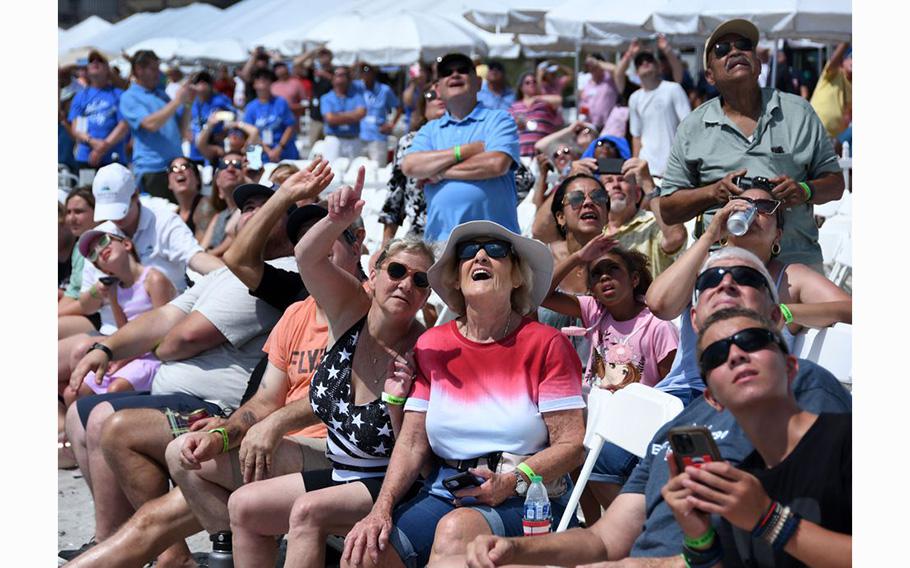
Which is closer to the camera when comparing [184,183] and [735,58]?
[735,58]

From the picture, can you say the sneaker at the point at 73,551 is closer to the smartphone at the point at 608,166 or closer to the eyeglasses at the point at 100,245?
the eyeglasses at the point at 100,245

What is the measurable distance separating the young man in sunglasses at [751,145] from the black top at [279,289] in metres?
A: 1.50

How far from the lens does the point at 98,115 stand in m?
13.2

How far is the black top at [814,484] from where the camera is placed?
2.54m

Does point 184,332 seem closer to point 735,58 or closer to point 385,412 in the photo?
point 385,412

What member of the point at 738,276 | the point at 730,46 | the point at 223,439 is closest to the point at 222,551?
the point at 223,439

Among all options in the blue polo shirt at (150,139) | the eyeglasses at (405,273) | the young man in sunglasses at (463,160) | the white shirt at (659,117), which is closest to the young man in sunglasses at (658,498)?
the eyeglasses at (405,273)

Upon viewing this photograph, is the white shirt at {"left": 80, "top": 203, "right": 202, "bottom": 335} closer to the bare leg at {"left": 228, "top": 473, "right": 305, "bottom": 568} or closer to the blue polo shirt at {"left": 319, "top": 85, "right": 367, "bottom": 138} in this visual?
the bare leg at {"left": 228, "top": 473, "right": 305, "bottom": 568}

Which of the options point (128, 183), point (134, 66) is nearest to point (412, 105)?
point (134, 66)

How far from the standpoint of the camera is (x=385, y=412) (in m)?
4.02

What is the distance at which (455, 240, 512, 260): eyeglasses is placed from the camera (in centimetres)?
389

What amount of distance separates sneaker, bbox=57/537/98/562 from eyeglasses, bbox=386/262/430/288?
197 cm

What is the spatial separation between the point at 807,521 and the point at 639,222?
137 inches

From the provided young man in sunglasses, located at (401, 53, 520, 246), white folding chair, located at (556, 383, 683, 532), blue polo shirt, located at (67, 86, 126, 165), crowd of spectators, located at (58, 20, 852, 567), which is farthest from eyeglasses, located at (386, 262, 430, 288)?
blue polo shirt, located at (67, 86, 126, 165)
